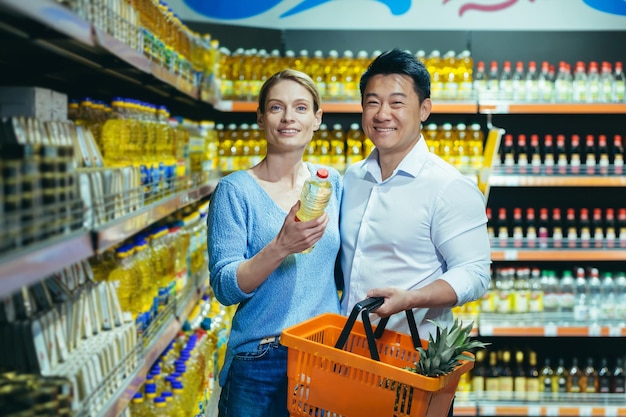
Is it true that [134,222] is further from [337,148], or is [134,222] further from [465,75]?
[465,75]

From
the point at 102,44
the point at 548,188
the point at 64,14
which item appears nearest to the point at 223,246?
the point at 102,44

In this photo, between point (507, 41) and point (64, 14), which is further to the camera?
point (507, 41)

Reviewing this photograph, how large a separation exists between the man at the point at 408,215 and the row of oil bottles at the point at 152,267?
78 cm

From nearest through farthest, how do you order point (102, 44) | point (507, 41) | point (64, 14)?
point (64, 14) → point (102, 44) → point (507, 41)

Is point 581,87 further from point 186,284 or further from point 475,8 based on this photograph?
point 186,284

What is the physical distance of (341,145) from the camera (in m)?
5.02

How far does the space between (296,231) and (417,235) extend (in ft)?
1.57

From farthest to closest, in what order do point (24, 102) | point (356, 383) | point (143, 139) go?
point (143, 139), point (24, 102), point (356, 383)

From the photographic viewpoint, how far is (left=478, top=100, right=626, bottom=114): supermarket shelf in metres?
4.70

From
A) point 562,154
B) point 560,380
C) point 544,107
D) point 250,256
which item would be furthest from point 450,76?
point 250,256

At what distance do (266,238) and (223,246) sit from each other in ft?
0.44

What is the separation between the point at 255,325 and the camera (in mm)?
2207

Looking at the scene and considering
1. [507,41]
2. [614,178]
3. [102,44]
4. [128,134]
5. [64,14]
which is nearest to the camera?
[64,14]

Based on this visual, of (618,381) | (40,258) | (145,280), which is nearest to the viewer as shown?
(40,258)
